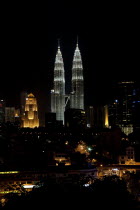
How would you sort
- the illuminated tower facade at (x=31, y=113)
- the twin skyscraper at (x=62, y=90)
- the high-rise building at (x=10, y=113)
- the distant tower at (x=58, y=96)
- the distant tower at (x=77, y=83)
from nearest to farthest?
1. the illuminated tower facade at (x=31, y=113)
2. the distant tower at (x=77, y=83)
3. the twin skyscraper at (x=62, y=90)
4. the distant tower at (x=58, y=96)
5. the high-rise building at (x=10, y=113)

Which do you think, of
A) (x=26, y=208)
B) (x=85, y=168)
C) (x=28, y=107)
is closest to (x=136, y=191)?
(x=85, y=168)

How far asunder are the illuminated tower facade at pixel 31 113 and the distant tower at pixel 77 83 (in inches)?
235

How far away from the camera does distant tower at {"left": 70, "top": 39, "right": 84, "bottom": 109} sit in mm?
32969

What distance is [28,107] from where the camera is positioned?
28516mm

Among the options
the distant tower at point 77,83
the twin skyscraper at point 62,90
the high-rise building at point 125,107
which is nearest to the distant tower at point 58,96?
the twin skyscraper at point 62,90

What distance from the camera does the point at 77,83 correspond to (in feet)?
111

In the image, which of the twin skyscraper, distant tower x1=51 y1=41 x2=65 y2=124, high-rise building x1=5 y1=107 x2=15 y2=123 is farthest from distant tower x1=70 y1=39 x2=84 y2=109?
high-rise building x1=5 y1=107 x2=15 y2=123

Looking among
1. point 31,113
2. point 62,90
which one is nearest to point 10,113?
point 62,90

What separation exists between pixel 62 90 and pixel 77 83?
5.40 feet

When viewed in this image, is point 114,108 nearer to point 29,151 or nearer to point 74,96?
point 74,96

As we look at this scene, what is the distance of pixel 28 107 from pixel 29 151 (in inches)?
486

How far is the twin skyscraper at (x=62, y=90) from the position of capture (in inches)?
1329

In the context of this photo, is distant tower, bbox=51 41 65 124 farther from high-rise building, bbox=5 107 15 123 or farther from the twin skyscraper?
high-rise building, bbox=5 107 15 123

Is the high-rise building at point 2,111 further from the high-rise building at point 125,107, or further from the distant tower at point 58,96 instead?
the high-rise building at point 125,107
